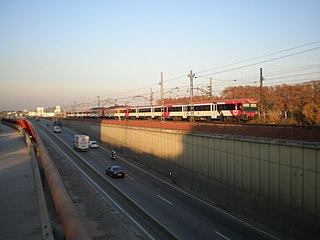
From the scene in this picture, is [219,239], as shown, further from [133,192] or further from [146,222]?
[133,192]

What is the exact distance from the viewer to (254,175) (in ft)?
74.0

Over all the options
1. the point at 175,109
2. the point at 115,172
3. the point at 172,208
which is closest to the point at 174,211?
the point at 172,208

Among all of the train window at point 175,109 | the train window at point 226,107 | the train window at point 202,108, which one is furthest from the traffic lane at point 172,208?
the train window at point 175,109

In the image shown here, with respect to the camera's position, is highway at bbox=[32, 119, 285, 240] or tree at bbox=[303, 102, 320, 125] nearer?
highway at bbox=[32, 119, 285, 240]

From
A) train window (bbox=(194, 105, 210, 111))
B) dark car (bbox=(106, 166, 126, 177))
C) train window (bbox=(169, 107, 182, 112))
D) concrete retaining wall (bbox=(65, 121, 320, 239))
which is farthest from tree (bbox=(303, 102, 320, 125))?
train window (bbox=(169, 107, 182, 112))

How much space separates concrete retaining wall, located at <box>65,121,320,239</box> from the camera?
58.6 ft

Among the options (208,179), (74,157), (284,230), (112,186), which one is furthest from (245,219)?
(74,157)

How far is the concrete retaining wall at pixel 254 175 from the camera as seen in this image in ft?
58.6

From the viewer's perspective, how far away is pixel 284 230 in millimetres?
19266

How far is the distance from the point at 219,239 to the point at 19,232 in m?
11.5

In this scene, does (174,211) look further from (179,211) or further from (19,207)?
(19,207)

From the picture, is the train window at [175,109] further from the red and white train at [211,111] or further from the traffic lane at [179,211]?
the traffic lane at [179,211]

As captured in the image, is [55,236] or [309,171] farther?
[309,171]

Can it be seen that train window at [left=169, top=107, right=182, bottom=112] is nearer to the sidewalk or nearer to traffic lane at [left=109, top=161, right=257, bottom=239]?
traffic lane at [left=109, top=161, right=257, bottom=239]
